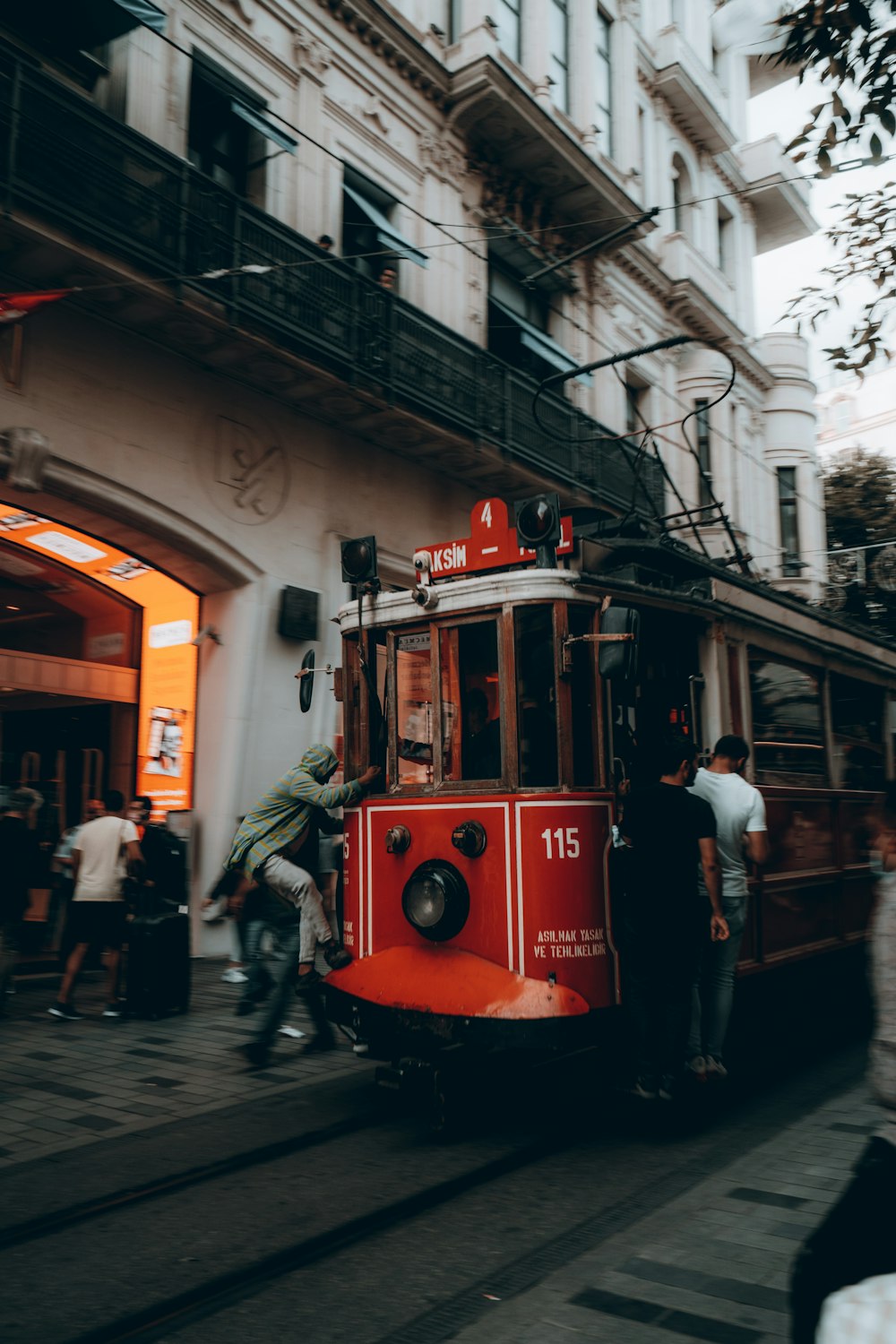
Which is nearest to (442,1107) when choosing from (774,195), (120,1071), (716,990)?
(716,990)

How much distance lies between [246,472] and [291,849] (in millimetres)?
5806

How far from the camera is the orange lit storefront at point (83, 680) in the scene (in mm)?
10609

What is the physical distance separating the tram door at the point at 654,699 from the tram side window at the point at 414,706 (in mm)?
1028

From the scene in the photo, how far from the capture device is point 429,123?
592 inches

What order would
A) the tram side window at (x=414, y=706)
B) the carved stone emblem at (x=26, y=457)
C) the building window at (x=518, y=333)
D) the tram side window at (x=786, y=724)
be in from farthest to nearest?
the building window at (x=518, y=333), the carved stone emblem at (x=26, y=457), the tram side window at (x=786, y=724), the tram side window at (x=414, y=706)

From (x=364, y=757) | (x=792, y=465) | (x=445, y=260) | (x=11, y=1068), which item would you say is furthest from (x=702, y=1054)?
(x=792, y=465)

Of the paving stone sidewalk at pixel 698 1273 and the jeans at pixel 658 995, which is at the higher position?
the jeans at pixel 658 995

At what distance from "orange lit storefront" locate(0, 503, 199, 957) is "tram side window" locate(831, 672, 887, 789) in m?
6.59

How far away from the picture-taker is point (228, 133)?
12227mm

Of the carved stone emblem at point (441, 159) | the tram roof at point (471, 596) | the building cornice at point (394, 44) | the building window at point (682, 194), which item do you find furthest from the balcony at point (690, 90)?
the tram roof at point (471, 596)

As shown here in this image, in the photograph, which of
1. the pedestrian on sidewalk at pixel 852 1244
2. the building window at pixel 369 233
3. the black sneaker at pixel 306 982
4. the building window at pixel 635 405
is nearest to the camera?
the pedestrian on sidewalk at pixel 852 1244

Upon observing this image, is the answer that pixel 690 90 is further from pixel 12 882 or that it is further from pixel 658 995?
pixel 658 995

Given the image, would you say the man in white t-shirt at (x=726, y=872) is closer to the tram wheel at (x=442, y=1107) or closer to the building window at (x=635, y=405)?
the tram wheel at (x=442, y=1107)

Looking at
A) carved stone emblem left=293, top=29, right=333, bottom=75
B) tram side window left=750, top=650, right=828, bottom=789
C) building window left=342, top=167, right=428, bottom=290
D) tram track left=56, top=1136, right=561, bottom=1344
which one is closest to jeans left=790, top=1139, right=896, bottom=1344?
tram track left=56, top=1136, right=561, bottom=1344
